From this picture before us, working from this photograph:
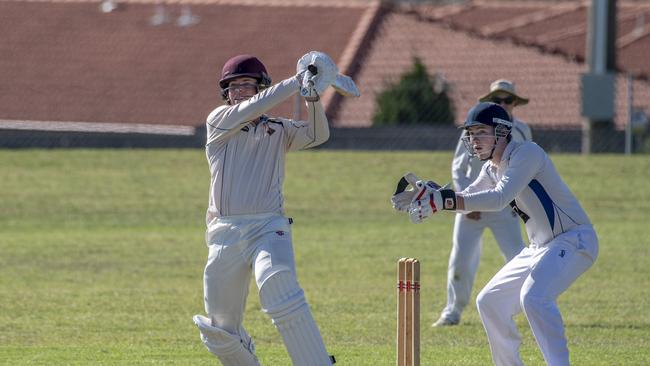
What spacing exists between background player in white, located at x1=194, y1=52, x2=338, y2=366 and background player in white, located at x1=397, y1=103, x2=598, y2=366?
1.02m

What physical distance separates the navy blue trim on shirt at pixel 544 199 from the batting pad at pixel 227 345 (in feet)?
7.05

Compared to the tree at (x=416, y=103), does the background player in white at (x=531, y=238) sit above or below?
below

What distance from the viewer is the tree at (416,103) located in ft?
99.3

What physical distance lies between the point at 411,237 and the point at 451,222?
6.89 feet

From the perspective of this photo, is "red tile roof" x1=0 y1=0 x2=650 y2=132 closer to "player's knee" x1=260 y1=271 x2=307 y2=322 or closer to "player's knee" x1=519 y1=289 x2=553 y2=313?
"player's knee" x1=519 y1=289 x2=553 y2=313

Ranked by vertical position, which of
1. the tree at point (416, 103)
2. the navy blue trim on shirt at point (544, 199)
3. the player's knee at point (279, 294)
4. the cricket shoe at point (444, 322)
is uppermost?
the tree at point (416, 103)

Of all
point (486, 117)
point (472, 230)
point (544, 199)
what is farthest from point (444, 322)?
point (486, 117)

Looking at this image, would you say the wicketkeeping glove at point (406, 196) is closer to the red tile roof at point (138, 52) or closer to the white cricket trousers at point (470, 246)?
the white cricket trousers at point (470, 246)

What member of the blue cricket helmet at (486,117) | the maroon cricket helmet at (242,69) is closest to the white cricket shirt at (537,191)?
the blue cricket helmet at (486,117)

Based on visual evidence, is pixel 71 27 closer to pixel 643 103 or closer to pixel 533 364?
pixel 643 103

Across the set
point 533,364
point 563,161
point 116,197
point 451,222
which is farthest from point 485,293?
point 563,161

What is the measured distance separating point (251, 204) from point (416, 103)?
21949 mm

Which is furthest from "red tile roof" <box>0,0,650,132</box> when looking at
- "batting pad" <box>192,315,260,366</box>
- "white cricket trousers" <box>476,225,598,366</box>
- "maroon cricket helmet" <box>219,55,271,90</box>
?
"batting pad" <box>192,315,260,366</box>

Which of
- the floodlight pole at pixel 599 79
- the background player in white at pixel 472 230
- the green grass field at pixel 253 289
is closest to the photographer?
the green grass field at pixel 253 289
